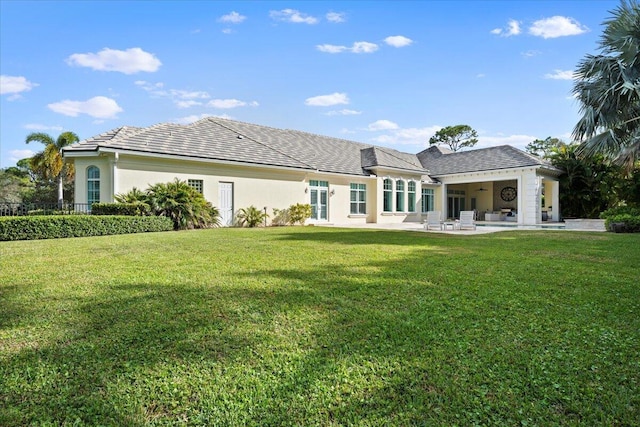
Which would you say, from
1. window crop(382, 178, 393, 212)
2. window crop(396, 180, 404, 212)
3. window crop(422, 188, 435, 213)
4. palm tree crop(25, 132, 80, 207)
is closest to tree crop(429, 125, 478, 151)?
window crop(422, 188, 435, 213)

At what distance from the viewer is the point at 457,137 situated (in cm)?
5722

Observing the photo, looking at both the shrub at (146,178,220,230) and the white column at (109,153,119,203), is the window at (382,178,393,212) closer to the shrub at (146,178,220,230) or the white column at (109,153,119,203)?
the shrub at (146,178,220,230)

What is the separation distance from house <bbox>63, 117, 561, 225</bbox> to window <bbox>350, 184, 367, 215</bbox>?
0.07 metres

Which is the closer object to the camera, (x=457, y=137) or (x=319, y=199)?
(x=319, y=199)

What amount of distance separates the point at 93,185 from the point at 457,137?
5403 cm

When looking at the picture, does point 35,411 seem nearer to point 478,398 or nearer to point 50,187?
point 478,398

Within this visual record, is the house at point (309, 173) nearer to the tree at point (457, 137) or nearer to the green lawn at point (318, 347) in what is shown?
the green lawn at point (318, 347)

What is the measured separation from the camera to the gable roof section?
2553 cm

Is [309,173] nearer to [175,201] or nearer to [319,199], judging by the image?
[319,199]

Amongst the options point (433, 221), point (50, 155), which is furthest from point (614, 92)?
point (50, 155)

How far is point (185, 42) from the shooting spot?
16.0m

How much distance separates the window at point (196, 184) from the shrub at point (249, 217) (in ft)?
8.25

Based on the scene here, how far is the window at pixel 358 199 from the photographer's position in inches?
1003

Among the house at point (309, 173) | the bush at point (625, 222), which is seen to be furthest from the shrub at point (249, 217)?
the bush at point (625, 222)
